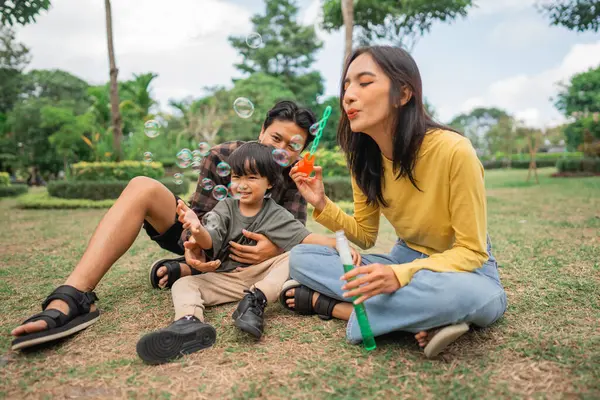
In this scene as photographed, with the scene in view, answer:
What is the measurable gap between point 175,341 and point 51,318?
53 centimetres

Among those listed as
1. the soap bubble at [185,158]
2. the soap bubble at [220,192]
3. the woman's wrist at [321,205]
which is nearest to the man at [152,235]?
the soap bubble at [185,158]

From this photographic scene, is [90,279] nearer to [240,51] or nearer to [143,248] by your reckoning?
[143,248]

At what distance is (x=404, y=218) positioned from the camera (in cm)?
196

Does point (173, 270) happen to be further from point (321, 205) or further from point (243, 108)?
point (243, 108)

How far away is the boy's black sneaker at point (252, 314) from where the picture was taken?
5.84 feet

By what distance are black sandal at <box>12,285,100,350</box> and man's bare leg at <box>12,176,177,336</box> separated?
0.09 feet

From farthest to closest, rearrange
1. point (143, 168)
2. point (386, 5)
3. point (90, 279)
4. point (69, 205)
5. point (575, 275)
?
point (386, 5) → point (143, 168) → point (69, 205) → point (575, 275) → point (90, 279)

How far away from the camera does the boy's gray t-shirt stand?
7.44 ft

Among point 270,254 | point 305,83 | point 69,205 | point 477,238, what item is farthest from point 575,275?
point 305,83

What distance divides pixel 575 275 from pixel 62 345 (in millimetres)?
2848

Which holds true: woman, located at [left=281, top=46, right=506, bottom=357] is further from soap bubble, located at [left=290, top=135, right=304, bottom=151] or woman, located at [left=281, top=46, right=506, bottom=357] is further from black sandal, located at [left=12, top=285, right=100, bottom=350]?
black sandal, located at [left=12, top=285, right=100, bottom=350]

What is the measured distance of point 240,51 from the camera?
30500mm

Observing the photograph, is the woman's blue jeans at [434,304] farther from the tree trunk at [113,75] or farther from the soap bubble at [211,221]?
the tree trunk at [113,75]

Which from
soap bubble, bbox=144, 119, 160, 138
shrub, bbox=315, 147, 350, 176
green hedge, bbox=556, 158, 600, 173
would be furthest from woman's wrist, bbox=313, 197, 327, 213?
green hedge, bbox=556, 158, 600, 173
